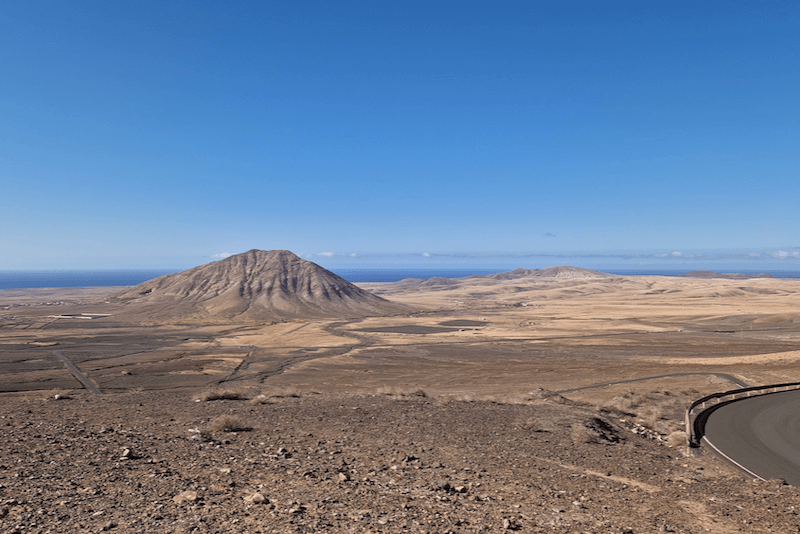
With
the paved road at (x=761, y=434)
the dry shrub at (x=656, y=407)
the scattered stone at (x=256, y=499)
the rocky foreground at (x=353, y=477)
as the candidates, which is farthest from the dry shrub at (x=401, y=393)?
the scattered stone at (x=256, y=499)

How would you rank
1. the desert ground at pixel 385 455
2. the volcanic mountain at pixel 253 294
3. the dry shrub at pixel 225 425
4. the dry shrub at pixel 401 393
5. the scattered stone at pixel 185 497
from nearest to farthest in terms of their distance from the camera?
the desert ground at pixel 385 455
the scattered stone at pixel 185 497
the dry shrub at pixel 225 425
the dry shrub at pixel 401 393
the volcanic mountain at pixel 253 294

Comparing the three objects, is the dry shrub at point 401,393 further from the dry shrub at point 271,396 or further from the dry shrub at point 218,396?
the dry shrub at point 218,396

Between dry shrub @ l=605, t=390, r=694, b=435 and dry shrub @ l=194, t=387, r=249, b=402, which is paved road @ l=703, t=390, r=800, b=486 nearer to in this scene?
dry shrub @ l=605, t=390, r=694, b=435

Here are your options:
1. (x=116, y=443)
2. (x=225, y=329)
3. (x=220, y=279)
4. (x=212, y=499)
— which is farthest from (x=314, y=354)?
(x=220, y=279)

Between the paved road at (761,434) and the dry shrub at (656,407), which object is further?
the dry shrub at (656,407)

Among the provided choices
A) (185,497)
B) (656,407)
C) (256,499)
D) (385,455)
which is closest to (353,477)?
(385,455)
